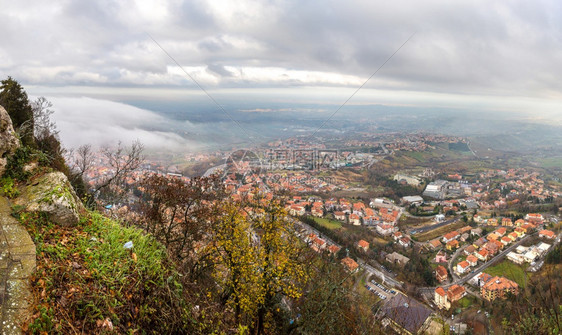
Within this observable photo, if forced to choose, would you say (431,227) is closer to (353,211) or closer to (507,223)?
(507,223)

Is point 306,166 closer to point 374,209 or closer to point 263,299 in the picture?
point 374,209

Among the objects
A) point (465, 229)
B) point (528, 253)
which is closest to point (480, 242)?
point (465, 229)

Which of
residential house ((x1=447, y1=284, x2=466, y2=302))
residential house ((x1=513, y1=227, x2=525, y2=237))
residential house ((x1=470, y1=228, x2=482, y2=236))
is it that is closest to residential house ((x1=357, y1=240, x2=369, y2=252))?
residential house ((x1=447, y1=284, x2=466, y2=302))

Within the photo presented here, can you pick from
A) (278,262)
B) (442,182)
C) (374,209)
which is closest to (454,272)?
(374,209)

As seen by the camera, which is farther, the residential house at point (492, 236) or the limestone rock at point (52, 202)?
the residential house at point (492, 236)

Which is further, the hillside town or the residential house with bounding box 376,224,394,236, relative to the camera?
the residential house with bounding box 376,224,394,236

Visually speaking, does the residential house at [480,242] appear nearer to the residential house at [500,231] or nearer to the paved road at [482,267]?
the paved road at [482,267]

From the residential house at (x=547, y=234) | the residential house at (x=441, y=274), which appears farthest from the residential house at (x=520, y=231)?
the residential house at (x=441, y=274)

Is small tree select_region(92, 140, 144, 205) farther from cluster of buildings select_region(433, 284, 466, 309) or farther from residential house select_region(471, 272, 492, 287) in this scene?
residential house select_region(471, 272, 492, 287)
